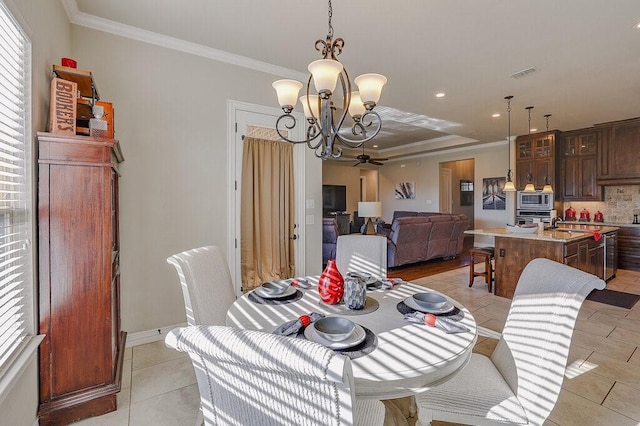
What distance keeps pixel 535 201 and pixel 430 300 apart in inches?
265

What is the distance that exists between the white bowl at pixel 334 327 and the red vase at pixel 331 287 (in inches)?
14.1

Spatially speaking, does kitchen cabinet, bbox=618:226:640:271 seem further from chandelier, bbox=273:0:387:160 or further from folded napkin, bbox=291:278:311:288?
folded napkin, bbox=291:278:311:288

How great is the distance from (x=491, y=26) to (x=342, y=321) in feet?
9.37

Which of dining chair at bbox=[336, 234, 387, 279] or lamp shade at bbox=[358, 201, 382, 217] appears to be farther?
lamp shade at bbox=[358, 201, 382, 217]

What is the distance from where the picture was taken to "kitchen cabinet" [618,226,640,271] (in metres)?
5.62

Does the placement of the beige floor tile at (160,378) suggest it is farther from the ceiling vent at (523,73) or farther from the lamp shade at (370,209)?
the lamp shade at (370,209)

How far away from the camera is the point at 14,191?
1.59 metres

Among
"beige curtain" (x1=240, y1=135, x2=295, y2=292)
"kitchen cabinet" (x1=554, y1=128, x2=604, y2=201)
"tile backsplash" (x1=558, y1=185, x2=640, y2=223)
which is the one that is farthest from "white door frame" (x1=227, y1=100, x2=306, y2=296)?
"tile backsplash" (x1=558, y1=185, x2=640, y2=223)

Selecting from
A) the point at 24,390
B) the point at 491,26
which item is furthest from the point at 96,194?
the point at 491,26

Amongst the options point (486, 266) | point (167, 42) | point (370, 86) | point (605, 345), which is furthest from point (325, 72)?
point (486, 266)

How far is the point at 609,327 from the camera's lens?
125 inches

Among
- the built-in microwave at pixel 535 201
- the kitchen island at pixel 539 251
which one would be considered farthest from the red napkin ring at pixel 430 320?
the built-in microwave at pixel 535 201

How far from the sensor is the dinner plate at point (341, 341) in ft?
3.76

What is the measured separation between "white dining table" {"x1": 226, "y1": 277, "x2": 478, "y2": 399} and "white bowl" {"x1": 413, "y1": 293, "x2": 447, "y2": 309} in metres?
0.10
